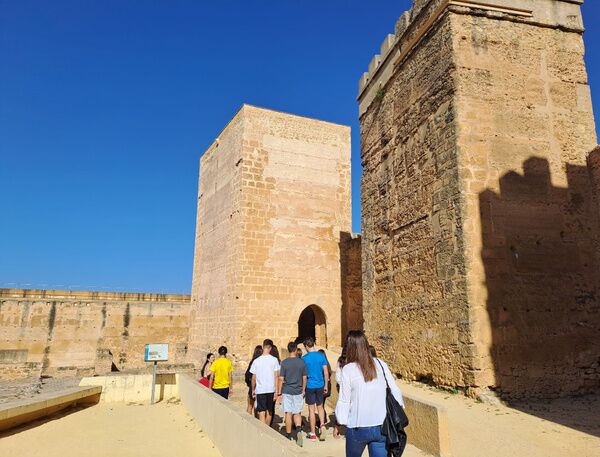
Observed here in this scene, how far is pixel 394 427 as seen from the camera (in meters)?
2.98

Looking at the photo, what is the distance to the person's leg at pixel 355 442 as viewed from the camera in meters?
2.97

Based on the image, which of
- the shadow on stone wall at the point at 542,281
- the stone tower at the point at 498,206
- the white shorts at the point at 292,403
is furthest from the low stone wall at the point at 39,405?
the shadow on stone wall at the point at 542,281

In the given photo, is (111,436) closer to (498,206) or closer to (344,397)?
(344,397)

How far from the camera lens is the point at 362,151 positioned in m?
10.2

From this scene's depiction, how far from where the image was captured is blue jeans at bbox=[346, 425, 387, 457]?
2959 mm

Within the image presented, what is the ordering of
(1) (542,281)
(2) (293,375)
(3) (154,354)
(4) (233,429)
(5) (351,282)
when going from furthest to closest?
(5) (351,282), (3) (154,354), (1) (542,281), (2) (293,375), (4) (233,429)

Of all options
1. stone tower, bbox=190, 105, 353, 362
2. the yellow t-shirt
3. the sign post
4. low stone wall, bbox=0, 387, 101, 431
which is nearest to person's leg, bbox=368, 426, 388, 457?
the yellow t-shirt

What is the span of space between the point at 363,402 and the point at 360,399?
0.09 ft

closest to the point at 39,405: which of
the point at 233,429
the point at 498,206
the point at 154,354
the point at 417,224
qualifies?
the point at 154,354

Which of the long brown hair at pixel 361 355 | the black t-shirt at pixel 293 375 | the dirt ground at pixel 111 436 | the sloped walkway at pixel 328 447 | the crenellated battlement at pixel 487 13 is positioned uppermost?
the crenellated battlement at pixel 487 13

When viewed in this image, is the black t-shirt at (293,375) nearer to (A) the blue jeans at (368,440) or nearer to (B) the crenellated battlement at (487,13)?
(A) the blue jeans at (368,440)

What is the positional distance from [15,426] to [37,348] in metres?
11.7

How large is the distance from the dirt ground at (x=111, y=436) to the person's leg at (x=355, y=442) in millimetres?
2902

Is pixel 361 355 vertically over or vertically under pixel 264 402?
over
